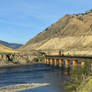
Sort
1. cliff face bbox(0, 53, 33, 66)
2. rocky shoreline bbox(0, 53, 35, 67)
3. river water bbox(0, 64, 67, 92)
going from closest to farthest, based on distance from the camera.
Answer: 1. river water bbox(0, 64, 67, 92)
2. rocky shoreline bbox(0, 53, 35, 67)
3. cliff face bbox(0, 53, 33, 66)

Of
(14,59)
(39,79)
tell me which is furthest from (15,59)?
(39,79)

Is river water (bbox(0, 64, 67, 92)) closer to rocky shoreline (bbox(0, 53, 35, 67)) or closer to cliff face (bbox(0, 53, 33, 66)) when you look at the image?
rocky shoreline (bbox(0, 53, 35, 67))

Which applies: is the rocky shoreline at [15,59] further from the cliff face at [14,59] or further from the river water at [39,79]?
the river water at [39,79]

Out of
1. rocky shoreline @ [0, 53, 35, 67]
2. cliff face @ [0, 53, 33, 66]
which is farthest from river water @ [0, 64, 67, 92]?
cliff face @ [0, 53, 33, 66]

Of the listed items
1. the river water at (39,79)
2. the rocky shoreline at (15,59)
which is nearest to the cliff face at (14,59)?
the rocky shoreline at (15,59)

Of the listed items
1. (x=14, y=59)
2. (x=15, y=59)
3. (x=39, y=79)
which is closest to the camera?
(x=39, y=79)

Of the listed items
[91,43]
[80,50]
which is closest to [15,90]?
[80,50]

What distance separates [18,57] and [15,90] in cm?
10249

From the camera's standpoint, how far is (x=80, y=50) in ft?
562

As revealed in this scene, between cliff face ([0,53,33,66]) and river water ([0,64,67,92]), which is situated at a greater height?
cliff face ([0,53,33,66])

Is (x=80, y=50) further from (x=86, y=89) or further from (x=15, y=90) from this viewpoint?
(x=86, y=89)

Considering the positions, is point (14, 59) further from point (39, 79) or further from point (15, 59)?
point (39, 79)

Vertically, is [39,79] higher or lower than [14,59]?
lower

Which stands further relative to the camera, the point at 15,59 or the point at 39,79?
the point at 15,59
